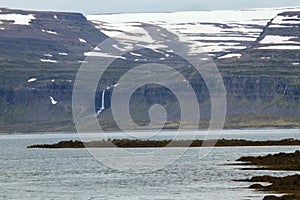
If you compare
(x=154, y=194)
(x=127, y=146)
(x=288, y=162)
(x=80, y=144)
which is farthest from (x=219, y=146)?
(x=154, y=194)

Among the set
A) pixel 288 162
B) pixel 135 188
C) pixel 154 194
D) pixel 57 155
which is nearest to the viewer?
pixel 154 194

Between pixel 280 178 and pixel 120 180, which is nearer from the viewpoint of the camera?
pixel 280 178

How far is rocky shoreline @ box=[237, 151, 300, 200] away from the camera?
6061 cm

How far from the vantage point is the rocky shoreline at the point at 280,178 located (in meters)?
60.6

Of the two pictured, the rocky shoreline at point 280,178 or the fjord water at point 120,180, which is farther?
the fjord water at point 120,180

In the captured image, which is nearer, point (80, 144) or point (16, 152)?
point (16, 152)

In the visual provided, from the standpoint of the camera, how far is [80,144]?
147375 millimetres

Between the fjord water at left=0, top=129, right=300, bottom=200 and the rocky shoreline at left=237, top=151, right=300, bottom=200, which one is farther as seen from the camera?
the fjord water at left=0, top=129, right=300, bottom=200

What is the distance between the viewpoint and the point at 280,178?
225 feet

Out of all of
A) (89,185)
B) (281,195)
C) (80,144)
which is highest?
(281,195)

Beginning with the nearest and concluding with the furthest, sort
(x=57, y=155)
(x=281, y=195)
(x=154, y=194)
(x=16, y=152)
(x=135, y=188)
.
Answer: (x=281, y=195) < (x=154, y=194) < (x=135, y=188) < (x=57, y=155) < (x=16, y=152)

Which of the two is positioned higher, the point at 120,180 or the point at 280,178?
the point at 280,178

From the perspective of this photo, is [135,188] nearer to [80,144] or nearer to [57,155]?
[57,155]

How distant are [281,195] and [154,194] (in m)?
9.04
